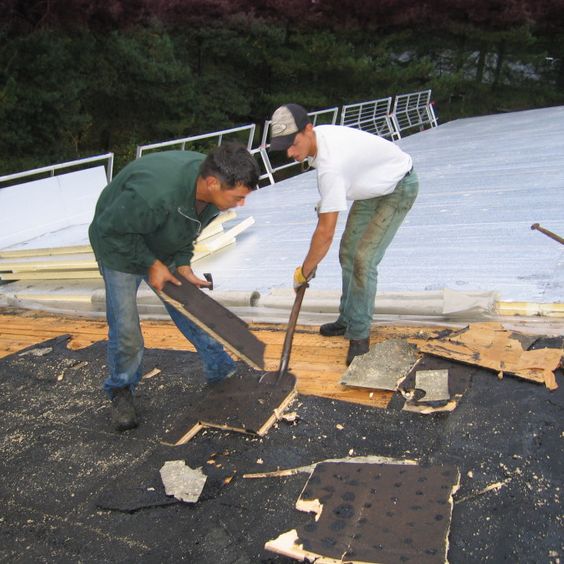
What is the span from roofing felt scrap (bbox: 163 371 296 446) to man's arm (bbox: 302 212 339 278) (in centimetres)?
57

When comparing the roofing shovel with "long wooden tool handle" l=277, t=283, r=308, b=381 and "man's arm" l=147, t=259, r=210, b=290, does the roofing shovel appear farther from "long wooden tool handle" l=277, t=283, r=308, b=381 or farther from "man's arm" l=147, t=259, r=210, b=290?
"man's arm" l=147, t=259, r=210, b=290

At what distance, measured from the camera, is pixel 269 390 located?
274 centimetres

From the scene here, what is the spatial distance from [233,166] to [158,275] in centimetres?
58

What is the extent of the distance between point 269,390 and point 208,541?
90 centimetres

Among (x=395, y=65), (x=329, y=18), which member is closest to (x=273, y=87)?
(x=329, y=18)

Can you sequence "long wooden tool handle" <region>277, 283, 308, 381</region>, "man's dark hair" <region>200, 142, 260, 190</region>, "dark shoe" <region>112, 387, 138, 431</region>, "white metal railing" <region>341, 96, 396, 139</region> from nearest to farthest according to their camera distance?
"man's dark hair" <region>200, 142, 260, 190</region> → "dark shoe" <region>112, 387, 138, 431</region> → "long wooden tool handle" <region>277, 283, 308, 381</region> → "white metal railing" <region>341, 96, 396, 139</region>

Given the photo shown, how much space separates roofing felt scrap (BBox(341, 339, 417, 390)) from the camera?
2.69 m

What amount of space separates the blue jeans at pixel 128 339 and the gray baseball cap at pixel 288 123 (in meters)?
0.87

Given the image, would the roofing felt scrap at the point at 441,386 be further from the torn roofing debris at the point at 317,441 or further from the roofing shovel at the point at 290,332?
the roofing shovel at the point at 290,332

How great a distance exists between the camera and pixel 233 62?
15117 mm

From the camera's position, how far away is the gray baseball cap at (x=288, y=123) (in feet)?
7.97

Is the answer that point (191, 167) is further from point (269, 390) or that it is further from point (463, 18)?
point (463, 18)

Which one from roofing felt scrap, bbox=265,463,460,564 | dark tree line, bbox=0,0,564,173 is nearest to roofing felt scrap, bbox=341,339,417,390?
roofing felt scrap, bbox=265,463,460,564

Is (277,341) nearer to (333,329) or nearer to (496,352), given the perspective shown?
(333,329)
